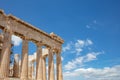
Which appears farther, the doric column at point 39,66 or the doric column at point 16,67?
the doric column at point 16,67

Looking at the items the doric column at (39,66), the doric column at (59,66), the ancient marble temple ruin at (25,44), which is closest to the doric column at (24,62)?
the ancient marble temple ruin at (25,44)

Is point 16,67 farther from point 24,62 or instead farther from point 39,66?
point 24,62

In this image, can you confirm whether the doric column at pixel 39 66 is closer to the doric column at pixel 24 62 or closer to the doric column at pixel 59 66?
the doric column at pixel 24 62

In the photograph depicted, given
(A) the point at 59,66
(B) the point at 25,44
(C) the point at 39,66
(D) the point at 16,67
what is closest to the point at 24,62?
(B) the point at 25,44

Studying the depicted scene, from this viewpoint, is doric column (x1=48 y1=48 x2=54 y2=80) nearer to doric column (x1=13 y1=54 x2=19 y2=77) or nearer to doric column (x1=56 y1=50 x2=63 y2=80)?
doric column (x1=56 y1=50 x2=63 y2=80)

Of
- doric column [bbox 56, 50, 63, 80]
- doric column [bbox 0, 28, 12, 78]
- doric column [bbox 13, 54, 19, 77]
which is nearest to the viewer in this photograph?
doric column [bbox 0, 28, 12, 78]

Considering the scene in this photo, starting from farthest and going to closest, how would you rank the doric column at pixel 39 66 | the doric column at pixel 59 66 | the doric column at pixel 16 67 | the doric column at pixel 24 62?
1. the doric column at pixel 59 66
2. the doric column at pixel 16 67
3. the doric column at pixel 39 66
4. the doric column at pixel 24 62

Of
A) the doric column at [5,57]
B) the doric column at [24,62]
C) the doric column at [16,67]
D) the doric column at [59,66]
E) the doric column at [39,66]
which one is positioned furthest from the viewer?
the doric column at [59,66]

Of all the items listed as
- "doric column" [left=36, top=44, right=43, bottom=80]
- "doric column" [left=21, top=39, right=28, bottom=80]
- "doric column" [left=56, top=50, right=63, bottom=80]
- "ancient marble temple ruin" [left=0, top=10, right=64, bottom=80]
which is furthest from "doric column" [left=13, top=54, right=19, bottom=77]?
"doric column" [left=56, top=50, right=63, bottom=80]

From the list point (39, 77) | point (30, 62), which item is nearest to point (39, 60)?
point (39, 77)

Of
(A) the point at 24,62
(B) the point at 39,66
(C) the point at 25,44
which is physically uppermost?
(C) the point at 25,44

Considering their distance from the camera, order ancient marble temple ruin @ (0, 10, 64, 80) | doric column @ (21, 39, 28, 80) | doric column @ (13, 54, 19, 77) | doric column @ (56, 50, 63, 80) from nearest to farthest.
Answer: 1. ancient marble temple ruin @ (0, 10, 64, 80)
2. doric column @ (21, 39, 28, 80)
3. doric column @ (13, 54, 19, 77)
4. doric column @ (56, 50, 63, 80)

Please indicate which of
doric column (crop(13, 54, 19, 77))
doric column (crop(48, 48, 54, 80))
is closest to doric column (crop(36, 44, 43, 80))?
doric column (crop(48, 48, 54, 80))

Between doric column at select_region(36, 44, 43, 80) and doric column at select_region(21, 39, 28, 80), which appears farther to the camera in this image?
doric column at select_region(36, 44, 43, 80)
